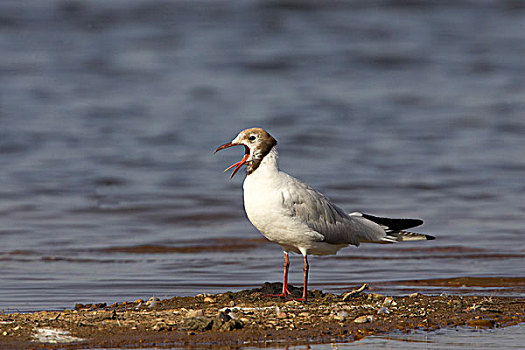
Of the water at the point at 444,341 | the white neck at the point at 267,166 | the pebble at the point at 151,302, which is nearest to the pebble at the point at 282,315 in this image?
the water at the point at 444,341

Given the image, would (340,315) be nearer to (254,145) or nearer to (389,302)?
(389,302)

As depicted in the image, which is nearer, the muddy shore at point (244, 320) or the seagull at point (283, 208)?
the muddy shore at point (244, 320)

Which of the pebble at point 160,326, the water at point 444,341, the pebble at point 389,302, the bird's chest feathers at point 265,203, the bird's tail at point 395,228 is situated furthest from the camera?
the bird's tail at point 395,228

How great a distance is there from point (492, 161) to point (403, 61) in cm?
899

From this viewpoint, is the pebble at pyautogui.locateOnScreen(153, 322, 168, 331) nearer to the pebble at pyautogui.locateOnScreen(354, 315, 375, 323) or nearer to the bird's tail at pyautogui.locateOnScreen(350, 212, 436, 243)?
the pebble at pyautogui.locateOnScreen(354, 315, 375, 323)

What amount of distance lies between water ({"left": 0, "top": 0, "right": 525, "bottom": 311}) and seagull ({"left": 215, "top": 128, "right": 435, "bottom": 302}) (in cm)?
105

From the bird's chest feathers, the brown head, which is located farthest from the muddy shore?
the brown head

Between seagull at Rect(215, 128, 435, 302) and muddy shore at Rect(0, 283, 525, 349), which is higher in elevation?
seagull at Rect(215, 128, 435, 302)

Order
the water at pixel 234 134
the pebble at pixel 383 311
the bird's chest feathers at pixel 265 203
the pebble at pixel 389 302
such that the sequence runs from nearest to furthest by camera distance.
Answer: the pebble at pixel 383 311
the pebble at pixel 389 302
the bird's chest feathers at pixel 265 203
the water at pixel 234 134

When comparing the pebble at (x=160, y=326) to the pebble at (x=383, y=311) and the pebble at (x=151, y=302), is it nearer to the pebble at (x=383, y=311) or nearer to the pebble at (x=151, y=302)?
the pebble at (x=151, y=302)

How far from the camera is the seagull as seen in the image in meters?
6.53

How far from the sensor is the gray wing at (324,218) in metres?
6.63

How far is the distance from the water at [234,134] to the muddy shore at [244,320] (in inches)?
35.9

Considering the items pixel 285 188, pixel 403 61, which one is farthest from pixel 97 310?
pixel 403 61
